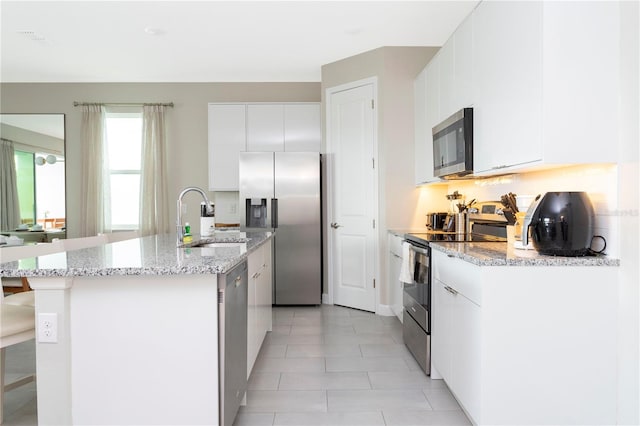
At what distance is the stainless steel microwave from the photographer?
2725mm

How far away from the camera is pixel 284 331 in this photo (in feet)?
12.2

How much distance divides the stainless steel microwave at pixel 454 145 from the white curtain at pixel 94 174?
4.39m

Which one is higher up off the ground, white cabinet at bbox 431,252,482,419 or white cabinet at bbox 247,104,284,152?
white cabinet at bbox 247,104,284,152

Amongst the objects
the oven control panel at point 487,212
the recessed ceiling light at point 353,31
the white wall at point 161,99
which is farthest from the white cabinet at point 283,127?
the oven control panel at point 487,212

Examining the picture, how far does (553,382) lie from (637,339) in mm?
389

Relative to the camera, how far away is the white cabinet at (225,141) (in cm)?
518

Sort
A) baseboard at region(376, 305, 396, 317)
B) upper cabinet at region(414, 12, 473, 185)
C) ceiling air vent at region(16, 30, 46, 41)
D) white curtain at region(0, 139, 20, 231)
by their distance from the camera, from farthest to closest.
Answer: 1. white curtain at region(0, 139, 20, 231)
2. baseboard at region(376, 305, 396, 317)
3. ceiling air vent at region(16, 30, 46, 41)
4. upper cabinet at region(414, 12, 473, 185)

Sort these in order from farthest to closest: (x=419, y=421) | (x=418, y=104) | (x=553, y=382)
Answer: (x=418, y=104) < (x=419, y=421) < (x=553, y=382)

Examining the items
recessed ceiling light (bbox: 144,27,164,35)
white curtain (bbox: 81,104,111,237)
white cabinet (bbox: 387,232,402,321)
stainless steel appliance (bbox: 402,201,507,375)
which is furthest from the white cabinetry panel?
white curtain (bbox: 81,104,111,237)

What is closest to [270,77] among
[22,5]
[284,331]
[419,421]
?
[22,5]

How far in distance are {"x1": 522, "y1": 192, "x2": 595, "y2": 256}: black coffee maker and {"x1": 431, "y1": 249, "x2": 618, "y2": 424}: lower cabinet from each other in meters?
0.13

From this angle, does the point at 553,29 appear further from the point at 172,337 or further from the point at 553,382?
the point at 172,337

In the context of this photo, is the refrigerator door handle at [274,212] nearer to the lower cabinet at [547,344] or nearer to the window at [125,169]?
the window at [125,169]

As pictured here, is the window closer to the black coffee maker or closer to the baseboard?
the baseboard
